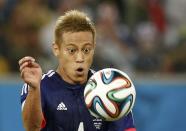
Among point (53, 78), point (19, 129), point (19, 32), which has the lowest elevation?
point (19, 129)

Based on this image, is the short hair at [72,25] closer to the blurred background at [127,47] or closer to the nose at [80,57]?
the nose at [80,57]

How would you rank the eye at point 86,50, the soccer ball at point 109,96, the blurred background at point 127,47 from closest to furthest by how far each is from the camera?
the soccer ball at point 109,96
the eye at point 86,50
the blurred background at point 127,47

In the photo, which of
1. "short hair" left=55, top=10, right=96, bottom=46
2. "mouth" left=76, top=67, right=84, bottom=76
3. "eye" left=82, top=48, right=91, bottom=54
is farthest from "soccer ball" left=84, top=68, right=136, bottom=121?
"short hair" left=55, top=10, right=96, bottom=46

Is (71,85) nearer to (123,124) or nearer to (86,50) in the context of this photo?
(86,50)

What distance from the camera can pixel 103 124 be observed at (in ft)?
19.5

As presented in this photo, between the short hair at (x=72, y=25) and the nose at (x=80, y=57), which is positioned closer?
the nose at (x=80, y=57)

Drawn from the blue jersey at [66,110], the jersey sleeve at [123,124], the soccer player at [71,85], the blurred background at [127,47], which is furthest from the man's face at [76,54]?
the blurred background at [127,47]

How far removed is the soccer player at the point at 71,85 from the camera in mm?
5852

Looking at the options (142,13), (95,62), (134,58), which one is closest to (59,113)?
(95,62)

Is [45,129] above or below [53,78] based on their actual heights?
below

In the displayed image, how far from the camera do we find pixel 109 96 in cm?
562

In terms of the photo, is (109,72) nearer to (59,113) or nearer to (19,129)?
(59,113)

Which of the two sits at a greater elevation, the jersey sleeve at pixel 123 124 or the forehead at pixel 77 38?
the forehead at pixel 77 38

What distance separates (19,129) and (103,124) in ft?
10.6
